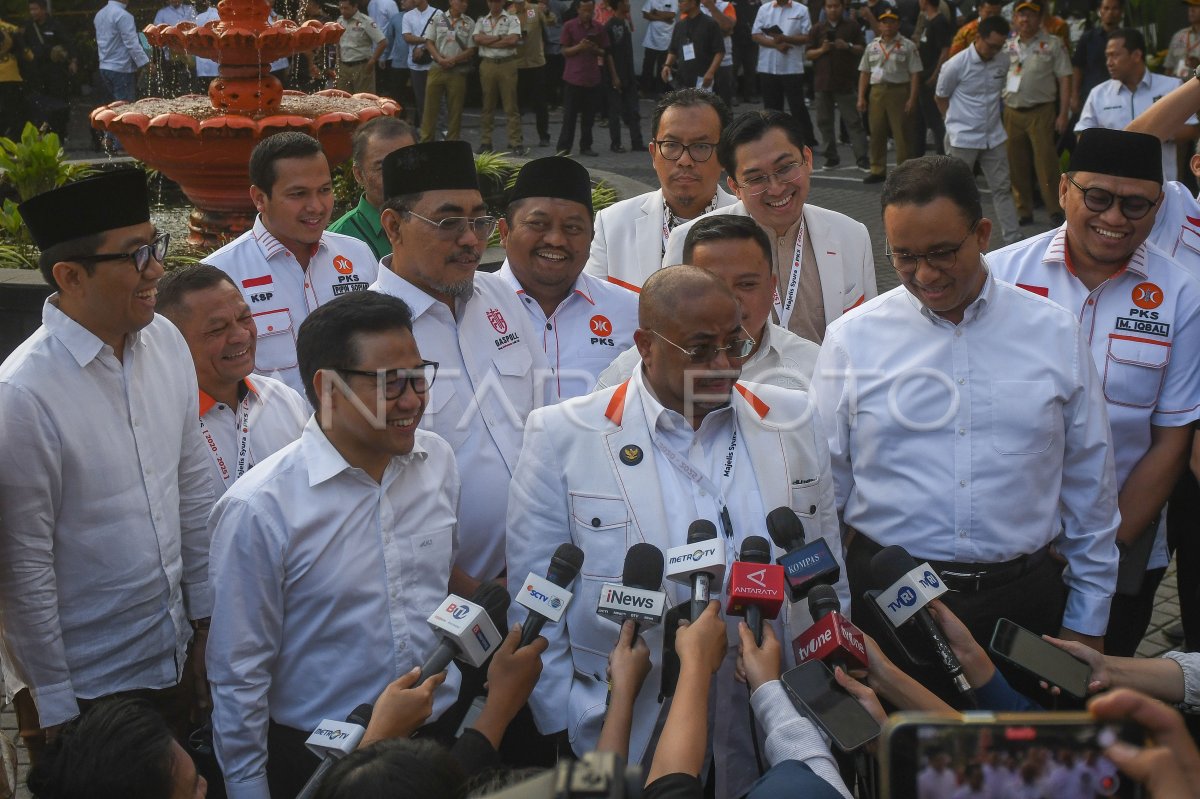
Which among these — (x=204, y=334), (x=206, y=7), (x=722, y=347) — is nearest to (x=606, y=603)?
(x=722, y=347)

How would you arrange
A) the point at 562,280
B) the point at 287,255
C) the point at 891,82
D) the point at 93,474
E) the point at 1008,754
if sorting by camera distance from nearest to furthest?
the point at 1008,754 → the point at 93,474 → the point at 562,280 → the point at 287,255 → the point at 891,82

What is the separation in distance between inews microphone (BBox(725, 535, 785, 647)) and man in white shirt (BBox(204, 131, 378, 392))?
2.95 meters

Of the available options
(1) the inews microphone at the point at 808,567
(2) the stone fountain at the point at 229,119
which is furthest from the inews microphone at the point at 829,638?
(2) the stone fountain at the point at 229,119

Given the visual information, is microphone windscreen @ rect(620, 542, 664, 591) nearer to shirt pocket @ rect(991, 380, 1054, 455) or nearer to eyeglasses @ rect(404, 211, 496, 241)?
shirt pocket @ rect(991, 380, 1054, 455)

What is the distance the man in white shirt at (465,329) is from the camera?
4387mm

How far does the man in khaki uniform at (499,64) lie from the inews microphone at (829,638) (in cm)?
1485

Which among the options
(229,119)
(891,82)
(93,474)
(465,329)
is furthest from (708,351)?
(891,82)

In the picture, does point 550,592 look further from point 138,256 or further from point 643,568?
point 138,256

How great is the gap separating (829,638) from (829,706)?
0.61 feet

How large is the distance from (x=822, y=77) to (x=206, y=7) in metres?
9.79

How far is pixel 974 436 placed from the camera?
3959mm

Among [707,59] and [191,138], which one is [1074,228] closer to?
[191,138]

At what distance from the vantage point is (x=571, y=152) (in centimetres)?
1828

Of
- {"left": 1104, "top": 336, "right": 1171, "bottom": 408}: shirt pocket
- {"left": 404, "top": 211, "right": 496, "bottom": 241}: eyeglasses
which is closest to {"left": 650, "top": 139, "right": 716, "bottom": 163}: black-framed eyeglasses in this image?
{"left": 404, "top": 211, "right": 496, "bottom": 241}: eyeglasses
